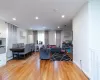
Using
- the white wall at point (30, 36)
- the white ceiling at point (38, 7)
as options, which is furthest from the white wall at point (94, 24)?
the white wall at point (30, 36)

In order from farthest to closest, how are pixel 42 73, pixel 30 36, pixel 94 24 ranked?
pixel 30 36
pixel 42 73
pixel 94 24

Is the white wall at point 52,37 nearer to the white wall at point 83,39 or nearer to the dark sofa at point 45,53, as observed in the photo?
the dark sofa at point 45,53

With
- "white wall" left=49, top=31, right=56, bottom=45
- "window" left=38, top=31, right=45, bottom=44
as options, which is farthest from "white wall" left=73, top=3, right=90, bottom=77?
"window" left=38, top=31, right=45, bottom=44

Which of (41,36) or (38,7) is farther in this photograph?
(41,36)

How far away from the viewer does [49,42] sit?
11312mm

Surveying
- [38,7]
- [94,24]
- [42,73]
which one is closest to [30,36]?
[38,7]

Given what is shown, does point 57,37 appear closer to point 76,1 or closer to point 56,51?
point 56,51

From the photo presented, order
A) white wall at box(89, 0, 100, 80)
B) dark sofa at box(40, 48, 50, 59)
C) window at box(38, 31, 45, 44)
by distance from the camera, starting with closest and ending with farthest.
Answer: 1. white wall at box(89, 0, 100, 80)
2. dark sofa at box(40, 48, 50, 59)
3. window at box(38, 31, 45, 44)

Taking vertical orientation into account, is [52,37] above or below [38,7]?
below

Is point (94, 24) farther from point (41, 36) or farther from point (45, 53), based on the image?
point (41, 36)

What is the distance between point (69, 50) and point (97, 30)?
710 centimetres

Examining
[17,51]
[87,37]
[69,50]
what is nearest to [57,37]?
[69,50]

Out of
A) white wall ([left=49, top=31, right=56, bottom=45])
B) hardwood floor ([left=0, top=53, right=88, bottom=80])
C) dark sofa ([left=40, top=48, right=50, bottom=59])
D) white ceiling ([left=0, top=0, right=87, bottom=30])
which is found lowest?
hardwood floor ([left=0, top=53, right=88, bottom=80])

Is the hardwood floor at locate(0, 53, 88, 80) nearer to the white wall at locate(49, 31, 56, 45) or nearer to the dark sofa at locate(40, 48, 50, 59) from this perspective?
the dark sofa at locate(40, 48, 50, 59)
